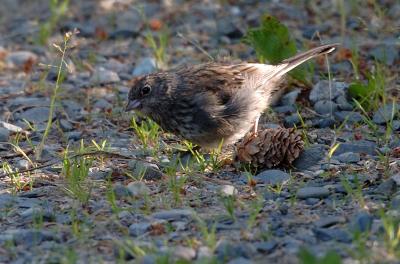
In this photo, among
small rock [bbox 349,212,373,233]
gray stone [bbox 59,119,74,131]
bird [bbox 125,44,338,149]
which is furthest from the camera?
gray stone [bbox 59,119,74,131]

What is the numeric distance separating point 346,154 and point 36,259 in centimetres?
246

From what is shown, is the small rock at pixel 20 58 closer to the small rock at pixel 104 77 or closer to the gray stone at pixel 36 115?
the small rock at pixel 104 77

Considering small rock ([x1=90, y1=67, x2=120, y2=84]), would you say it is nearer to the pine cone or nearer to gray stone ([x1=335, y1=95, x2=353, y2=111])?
gray stone ([x1=335, y1=95, x2=353, y2=111])

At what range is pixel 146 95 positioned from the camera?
22.0 feet

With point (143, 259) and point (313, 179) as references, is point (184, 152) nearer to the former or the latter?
point (313, 179)

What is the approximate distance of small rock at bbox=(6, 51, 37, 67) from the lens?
9031mm

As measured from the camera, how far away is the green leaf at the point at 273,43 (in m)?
7.58

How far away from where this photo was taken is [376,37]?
898cm

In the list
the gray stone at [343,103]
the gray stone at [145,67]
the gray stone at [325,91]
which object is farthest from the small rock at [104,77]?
the gray stone at [343,103]

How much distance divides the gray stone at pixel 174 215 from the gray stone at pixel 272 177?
0.77 m

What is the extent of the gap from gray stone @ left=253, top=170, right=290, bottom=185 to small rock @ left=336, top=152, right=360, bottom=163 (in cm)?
49

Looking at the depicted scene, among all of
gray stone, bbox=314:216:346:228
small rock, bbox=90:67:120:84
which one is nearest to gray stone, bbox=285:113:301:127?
small rock, bbox=90:67:120:84

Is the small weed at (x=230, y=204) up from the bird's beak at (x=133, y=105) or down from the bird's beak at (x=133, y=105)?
down

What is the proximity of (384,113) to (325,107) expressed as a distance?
601mm
